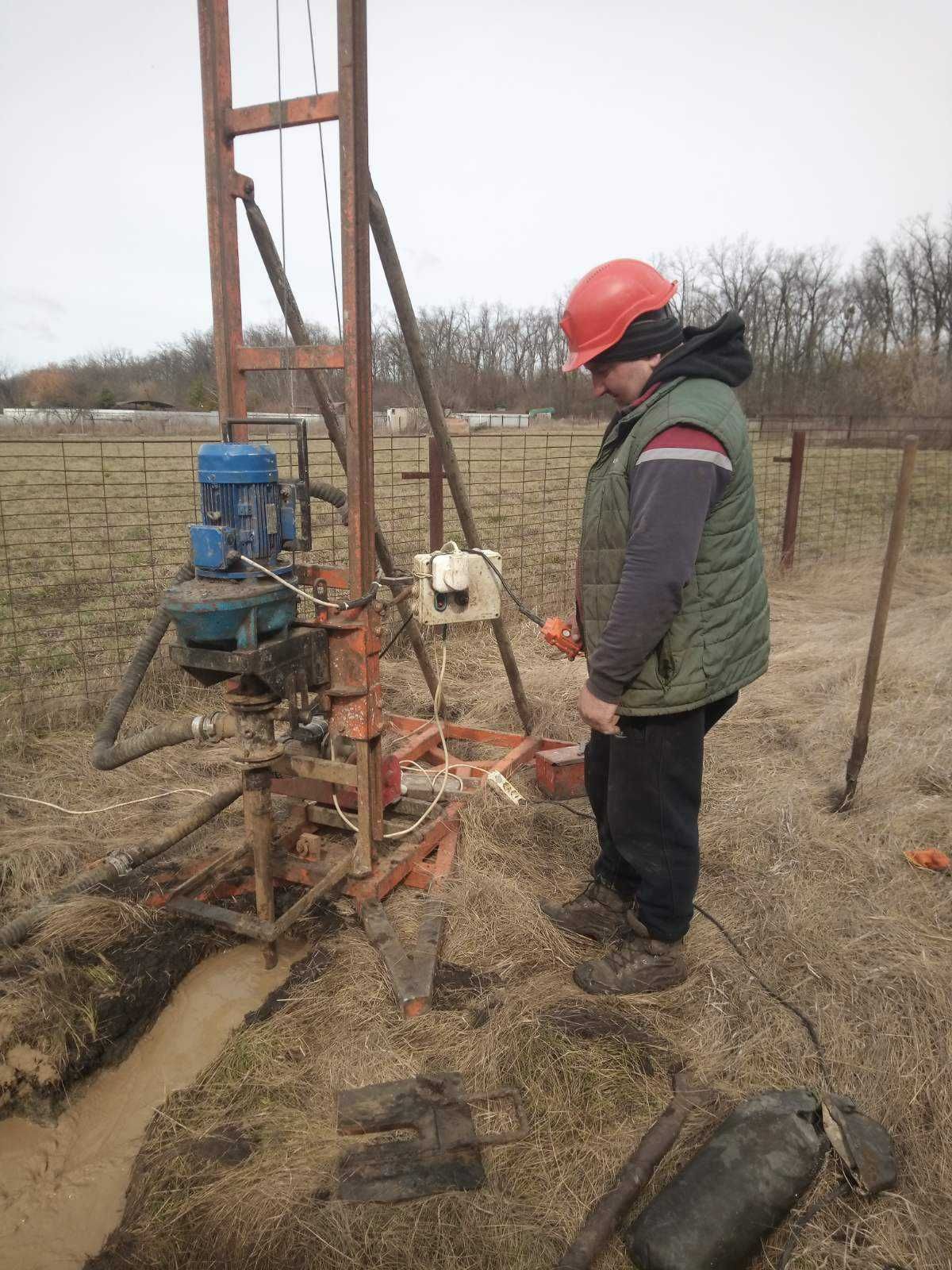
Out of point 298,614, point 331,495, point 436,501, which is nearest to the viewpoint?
point 298,614

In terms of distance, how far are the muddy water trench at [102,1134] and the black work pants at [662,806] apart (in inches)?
50.6

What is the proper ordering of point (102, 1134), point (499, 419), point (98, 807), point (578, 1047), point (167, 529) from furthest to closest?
point (499, 419), point (167, 529), point (98, 807), point (578, 1047), point (102, 1134)

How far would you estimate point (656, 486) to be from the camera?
2062mm

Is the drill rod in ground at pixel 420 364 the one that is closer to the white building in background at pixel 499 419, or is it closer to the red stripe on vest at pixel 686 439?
the red stripe on vest at pixel 686 439

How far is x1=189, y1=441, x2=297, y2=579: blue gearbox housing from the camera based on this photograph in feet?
7.64

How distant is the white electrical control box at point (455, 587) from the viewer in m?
3.03

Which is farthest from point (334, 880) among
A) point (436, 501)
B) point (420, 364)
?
point (436, 501)

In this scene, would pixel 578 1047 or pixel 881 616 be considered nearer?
pixel 578 1047

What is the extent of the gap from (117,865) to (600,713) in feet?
5.94

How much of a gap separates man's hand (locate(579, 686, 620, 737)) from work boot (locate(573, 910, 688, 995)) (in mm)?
797

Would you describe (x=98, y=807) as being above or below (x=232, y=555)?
below

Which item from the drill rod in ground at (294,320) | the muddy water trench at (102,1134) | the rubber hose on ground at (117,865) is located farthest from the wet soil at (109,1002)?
the drill rod in ground at (294,320)

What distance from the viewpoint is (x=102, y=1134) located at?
2135 millimetres

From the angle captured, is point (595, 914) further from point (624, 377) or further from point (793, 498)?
point (793, 498)
